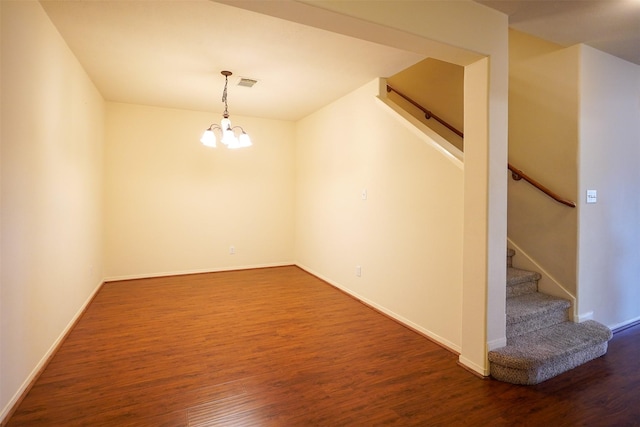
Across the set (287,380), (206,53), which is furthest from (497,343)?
(206,53)

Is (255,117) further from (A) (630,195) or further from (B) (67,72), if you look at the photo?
(A) (630,195)

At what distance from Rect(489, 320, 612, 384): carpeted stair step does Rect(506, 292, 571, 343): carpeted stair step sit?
5 centimetres

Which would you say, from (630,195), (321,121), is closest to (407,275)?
(630,195)

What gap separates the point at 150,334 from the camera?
9.97ft

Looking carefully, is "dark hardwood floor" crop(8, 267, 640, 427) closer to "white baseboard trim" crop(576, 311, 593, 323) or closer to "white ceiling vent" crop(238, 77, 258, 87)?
"white baseboard trim" crop(576, 311, 593, 323)

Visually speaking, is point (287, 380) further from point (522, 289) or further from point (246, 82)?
point (246, 82)

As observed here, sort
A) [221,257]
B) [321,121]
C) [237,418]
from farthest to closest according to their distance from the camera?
[221,257] → [321,121] → [237,418]

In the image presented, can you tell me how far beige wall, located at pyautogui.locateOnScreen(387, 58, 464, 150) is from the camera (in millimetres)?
3982

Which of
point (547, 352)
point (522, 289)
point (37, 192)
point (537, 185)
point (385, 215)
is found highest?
point (537, 185)

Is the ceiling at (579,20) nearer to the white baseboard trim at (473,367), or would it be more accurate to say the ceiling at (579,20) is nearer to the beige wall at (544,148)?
the beige wall at (544,148)

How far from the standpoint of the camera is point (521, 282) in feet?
10.0

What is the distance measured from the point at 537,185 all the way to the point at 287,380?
263 centimetres

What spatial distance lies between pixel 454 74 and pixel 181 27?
3.02 meters

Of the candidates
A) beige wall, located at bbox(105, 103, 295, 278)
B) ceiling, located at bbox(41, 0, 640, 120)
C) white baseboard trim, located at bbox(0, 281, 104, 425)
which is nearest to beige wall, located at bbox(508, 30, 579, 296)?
ceiling, located at bbox(41, 0, 640, 120)
